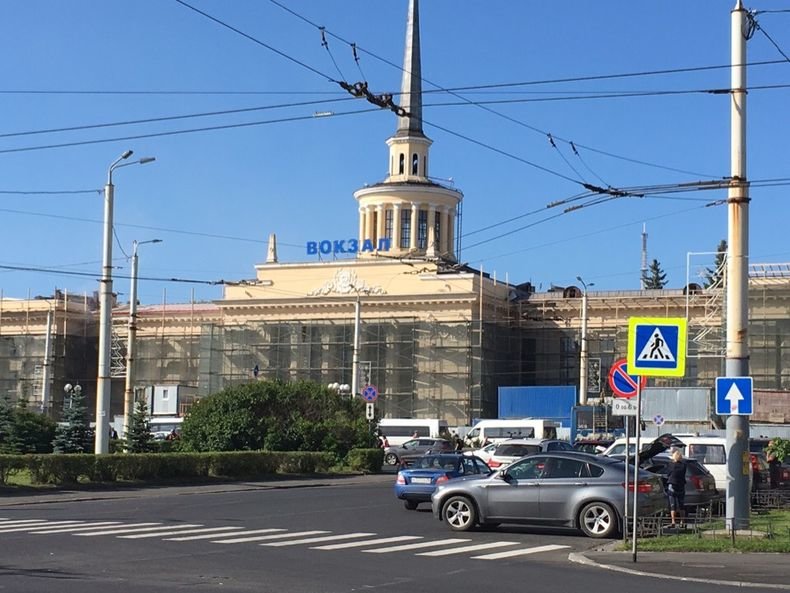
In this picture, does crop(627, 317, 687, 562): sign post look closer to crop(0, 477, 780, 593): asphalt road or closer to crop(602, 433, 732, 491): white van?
crop(0, 477, 780, 593): asphalt road

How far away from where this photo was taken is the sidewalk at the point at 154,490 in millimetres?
30172

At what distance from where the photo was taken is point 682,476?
23484mm

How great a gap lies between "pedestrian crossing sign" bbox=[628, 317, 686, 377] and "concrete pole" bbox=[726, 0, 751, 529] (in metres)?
2.89

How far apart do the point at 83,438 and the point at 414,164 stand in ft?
160

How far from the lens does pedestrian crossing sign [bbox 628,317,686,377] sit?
17.1 m

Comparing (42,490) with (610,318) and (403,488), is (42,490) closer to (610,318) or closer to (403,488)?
(403,488)

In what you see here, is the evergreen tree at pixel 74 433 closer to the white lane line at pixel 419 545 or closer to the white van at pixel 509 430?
the white van at pixel 509 430

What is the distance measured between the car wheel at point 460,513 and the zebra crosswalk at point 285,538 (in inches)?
38.2

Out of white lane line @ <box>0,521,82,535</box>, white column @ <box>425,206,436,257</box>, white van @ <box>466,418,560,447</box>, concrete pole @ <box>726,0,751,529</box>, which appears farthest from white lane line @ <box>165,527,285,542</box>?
white column @ <box>425,206,436,257</box>

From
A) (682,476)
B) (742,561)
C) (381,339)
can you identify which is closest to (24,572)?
(742,561)

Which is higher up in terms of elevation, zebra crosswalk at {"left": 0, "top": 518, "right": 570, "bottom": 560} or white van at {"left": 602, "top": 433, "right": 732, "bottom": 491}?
white van at {"left": 602, "top": 433, "right": 732, "bottom": 491}

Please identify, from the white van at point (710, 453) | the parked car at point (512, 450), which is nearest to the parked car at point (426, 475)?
the white van at point (710, 453)

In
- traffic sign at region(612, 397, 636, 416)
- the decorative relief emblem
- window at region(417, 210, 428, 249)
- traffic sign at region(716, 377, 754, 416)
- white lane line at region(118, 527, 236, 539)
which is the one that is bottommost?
white lane line at region(118, 527, 236, 539)

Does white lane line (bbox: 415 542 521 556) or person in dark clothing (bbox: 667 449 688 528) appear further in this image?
person in dark clothing (bbox: 667 449 688 528)
